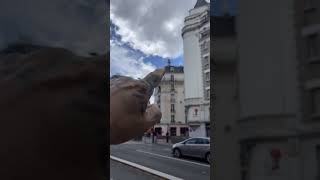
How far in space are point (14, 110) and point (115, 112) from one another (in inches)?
9.6

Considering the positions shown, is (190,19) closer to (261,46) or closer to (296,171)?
(261,46)

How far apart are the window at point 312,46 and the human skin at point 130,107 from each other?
433 millimetres

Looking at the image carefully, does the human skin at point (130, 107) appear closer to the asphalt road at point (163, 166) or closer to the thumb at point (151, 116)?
the thumb at point (151, 116)

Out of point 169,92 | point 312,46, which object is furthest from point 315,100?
point 169,92

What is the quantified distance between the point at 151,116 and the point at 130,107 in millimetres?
64

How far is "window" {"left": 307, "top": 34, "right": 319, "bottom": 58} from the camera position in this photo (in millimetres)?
613

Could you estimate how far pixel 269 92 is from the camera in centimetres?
68

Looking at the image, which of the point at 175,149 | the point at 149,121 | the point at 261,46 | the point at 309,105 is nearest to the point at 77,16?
the point at 149,121

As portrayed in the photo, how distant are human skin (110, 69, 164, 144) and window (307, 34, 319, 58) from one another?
0.43 m

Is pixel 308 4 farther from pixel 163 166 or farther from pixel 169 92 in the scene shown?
pixel 163 166

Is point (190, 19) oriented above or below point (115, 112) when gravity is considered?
above

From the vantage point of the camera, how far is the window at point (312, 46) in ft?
2.01

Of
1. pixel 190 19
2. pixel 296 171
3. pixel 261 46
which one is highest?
pixel 190 19

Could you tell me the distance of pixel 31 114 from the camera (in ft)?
2.61
